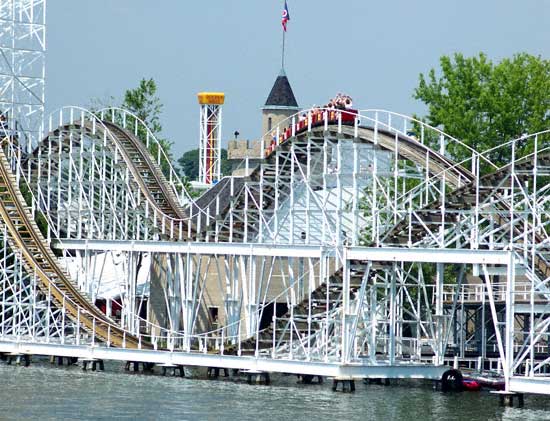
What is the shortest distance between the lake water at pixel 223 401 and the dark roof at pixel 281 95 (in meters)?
58.3

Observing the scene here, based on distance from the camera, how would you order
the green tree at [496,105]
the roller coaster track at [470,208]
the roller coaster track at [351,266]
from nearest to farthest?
the roller coaster track at [470,208]
the roller coaster track at [351,266]
the green tree at [496,105]

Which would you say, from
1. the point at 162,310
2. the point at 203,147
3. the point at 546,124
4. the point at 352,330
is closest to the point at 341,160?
the point at 352,330

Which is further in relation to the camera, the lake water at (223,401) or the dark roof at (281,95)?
the dark roof at (281,95)

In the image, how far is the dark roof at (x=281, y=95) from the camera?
124 metres

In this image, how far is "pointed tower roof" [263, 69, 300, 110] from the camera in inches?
4879

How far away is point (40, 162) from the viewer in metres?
83.5

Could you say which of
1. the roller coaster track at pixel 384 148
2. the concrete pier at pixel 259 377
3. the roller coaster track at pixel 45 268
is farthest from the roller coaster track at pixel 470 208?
the roller coaster track at pixel 45 268

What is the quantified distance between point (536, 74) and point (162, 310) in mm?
25005

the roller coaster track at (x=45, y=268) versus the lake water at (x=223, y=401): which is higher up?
the roller coaster track at (x=45, y=268)

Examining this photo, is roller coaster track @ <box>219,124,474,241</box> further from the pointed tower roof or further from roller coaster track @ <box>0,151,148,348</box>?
the pointed tower roof

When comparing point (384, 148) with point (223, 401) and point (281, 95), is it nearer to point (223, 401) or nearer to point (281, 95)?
point (223, 401)

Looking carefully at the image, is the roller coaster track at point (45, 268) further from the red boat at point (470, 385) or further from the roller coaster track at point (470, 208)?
the red boat at point (470, 385)

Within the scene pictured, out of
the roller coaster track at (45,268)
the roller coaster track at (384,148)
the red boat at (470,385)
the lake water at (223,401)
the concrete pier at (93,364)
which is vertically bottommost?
the lake water at (223,401)

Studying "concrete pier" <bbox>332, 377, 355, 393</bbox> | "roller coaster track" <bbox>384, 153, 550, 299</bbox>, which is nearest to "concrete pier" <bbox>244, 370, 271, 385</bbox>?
"concrete pier" <bbox>332, 377, 355, 393</bbox>
